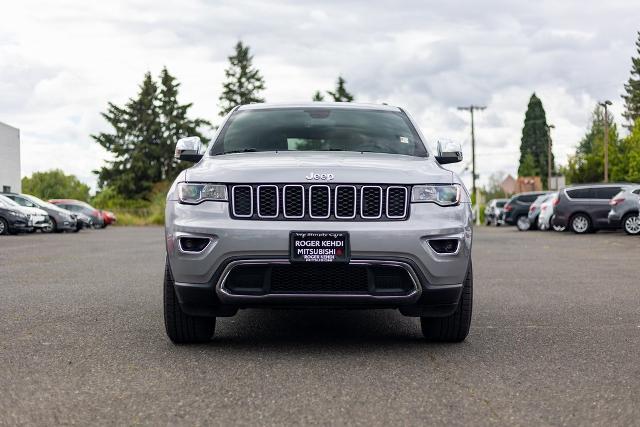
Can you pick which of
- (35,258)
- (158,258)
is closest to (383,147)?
(158,258)

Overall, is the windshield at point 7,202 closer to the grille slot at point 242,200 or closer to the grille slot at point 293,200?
the grille slot at point 242,200

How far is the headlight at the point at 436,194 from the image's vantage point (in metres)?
5.57

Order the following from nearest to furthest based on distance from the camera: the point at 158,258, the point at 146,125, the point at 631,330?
1. the point at 631,330
2. the point at 158,258
3. the point at 146,125

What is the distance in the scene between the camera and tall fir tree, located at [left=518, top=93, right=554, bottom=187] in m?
105

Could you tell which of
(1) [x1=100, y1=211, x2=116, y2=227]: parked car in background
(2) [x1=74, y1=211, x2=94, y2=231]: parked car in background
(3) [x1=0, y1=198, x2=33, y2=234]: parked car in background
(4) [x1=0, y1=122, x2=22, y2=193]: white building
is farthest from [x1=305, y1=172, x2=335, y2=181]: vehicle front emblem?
(4) [x1=0, y1=122, x2=22, y2=193]: white building

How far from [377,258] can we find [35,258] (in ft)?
39.7

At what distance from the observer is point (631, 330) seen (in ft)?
22.1

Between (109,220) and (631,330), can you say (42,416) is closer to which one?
(631,330)

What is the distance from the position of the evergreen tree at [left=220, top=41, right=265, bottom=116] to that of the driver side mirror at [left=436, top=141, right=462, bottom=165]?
75.5 m

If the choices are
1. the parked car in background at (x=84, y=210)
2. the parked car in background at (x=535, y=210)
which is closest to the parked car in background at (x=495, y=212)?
the parked car in background at (x=535, y=210)

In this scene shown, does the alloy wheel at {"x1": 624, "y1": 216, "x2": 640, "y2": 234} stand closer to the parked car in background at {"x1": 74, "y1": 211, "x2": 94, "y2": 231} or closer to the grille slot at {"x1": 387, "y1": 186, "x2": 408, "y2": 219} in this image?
the grille slot at {"x1": 387, "y1": 186, "x2": 408, "y2": 219}

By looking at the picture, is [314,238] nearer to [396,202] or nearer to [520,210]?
[396,202]

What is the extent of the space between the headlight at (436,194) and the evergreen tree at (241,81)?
252 feet

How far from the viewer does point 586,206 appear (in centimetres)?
2819
